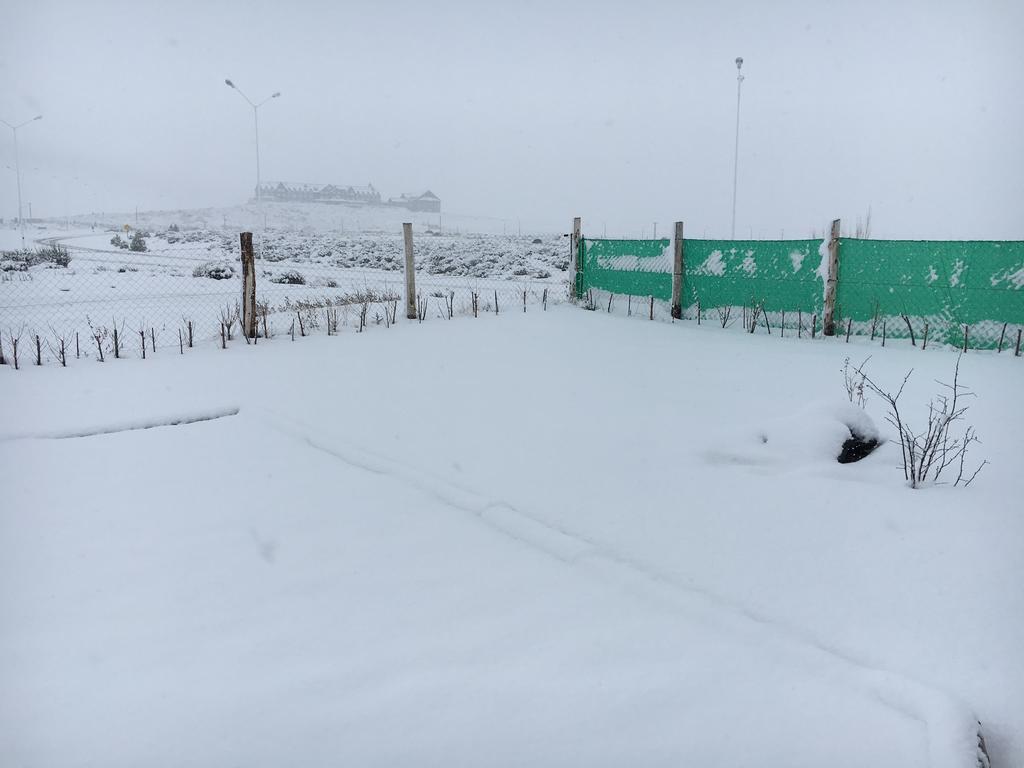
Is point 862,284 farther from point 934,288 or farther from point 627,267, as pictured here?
point 627,267

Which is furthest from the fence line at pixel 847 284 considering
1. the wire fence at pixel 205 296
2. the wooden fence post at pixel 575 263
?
the wire fence at pixel 205 296

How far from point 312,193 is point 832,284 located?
357ft

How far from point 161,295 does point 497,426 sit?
12433 millimetres

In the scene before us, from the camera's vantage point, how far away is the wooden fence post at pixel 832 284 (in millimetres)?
10953

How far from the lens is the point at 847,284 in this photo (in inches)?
433

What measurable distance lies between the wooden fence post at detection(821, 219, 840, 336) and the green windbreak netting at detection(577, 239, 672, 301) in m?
2.91

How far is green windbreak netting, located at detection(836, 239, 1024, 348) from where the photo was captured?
380 inches

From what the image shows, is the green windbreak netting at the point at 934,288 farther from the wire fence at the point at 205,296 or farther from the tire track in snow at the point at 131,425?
the tire track in snow at the point at 131,425

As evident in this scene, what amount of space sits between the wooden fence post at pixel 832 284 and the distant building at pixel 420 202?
113728 mm

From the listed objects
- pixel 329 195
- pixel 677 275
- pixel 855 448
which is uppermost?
pixel 329 195

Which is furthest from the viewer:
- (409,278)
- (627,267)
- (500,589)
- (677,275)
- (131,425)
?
(627,267)

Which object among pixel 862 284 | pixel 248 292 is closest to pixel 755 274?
pixel 862 284

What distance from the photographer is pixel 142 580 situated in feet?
11.8

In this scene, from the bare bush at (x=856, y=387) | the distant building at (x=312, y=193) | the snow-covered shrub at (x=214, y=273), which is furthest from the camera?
the distant building at (x=312, y=193)
